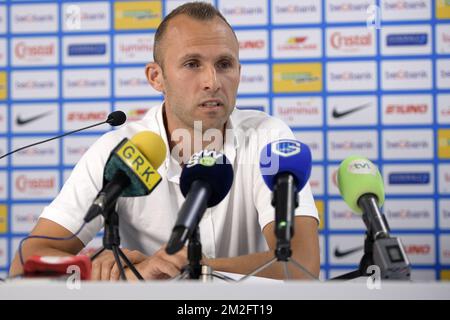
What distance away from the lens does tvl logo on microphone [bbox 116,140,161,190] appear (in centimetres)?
75

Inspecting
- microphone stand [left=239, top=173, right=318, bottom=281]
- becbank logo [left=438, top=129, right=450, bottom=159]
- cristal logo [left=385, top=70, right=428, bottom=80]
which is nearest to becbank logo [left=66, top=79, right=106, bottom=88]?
cristal logo [left=385, top=70, right=428, bottom=80]

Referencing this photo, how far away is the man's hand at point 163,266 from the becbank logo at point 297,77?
173 cm

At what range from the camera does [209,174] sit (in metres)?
0.72

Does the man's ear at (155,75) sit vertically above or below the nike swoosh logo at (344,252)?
above

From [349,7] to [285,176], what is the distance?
7.05ft

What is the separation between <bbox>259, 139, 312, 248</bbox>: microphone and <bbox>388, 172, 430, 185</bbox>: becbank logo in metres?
1.98

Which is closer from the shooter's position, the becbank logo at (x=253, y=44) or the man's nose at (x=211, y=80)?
the man's nose at (x=211, y=80)

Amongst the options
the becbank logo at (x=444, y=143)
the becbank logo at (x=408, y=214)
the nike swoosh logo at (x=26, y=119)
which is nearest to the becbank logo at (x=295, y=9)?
the becbank logo at (x=444, y=143)

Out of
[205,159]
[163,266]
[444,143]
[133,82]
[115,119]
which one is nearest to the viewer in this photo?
[205,159]

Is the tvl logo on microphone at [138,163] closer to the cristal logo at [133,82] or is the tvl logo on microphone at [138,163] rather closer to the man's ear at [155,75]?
the man's ear at [155,75]

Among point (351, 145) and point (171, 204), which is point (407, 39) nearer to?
point (351, 145)

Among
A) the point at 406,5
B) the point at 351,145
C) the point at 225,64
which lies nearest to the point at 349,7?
the point at 406,5

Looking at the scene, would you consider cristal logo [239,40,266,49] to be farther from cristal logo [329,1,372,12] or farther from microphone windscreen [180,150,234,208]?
microphone windscreen [180,150,234,208]

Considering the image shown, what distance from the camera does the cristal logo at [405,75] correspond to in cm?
257
